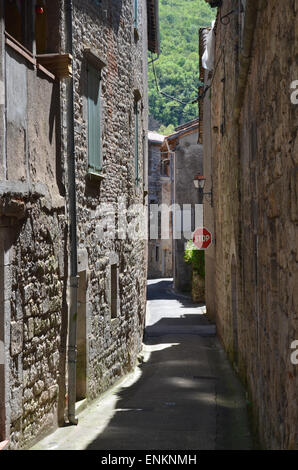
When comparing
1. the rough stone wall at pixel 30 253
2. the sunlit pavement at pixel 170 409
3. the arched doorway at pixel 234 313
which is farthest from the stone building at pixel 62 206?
the arched doorway at pixel 234 313

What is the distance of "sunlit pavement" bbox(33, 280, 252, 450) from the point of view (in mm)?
6031

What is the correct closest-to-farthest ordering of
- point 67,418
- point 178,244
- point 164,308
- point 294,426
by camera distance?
point 294,426 < point 67,418 < point 164,308 < point 178,244

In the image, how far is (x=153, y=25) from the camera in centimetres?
1738

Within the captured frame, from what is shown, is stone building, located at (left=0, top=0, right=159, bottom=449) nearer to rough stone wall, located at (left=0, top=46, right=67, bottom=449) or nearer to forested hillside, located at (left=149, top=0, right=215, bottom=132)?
rough stone wall, located at (left=0, top=46, right=67, bottom=449)

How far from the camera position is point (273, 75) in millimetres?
4008

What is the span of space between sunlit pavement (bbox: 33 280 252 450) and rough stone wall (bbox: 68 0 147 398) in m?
0.49

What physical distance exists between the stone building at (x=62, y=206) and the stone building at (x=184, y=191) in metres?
17.3

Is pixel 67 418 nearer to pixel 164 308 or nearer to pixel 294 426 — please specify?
pixel 294 426

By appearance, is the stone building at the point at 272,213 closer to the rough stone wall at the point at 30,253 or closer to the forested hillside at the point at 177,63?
the rough stone wall at the point at 30,253

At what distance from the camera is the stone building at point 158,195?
39281 mm

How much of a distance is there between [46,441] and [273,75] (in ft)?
13.5

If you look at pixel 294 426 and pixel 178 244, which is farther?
pixel 178 244

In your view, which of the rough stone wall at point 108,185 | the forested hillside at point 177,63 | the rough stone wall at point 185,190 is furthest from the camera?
the forested hillside at point 177,63
